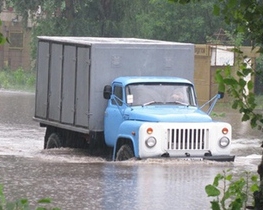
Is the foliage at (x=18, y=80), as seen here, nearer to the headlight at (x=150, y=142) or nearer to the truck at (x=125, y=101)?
the truck at (x=125, y=101)

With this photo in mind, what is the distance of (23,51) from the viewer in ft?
205

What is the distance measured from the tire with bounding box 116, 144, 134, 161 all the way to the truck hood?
535 millimetres

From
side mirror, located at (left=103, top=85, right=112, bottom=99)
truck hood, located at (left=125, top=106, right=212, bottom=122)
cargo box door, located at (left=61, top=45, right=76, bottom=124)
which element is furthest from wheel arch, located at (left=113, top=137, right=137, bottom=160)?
cargo box door, located at (left=61, top=45, right=76, bottom=124)

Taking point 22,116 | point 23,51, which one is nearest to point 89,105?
point 22,116

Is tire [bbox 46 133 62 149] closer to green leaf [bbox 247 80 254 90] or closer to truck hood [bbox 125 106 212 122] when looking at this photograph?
truck hood [bbox 125 106 212 122]

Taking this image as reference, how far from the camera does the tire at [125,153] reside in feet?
59.9

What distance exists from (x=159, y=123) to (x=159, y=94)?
5.06ft

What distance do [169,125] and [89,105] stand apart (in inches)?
97.8

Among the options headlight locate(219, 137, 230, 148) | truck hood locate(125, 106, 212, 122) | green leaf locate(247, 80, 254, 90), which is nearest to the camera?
green leaf locate(247, 80, 254, 90)

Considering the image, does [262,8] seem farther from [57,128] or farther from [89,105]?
[57,128]

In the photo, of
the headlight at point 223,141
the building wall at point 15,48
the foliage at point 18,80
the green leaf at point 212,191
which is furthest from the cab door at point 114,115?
the building wall at point 15,48

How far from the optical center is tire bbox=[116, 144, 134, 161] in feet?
59.9

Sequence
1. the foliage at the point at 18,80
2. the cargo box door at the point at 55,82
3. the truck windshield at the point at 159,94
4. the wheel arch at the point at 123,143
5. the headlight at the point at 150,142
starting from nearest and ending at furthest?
the headlight at the point at 150,142 → the wheel arch at the point at 123,143 → the truck windshield at the point at 159,94 → the cargo box door at the point at 55,82 → the foliage at the point at 18,80

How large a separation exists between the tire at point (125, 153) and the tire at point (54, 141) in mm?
3150
